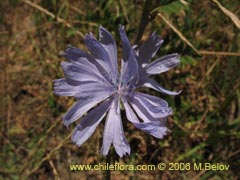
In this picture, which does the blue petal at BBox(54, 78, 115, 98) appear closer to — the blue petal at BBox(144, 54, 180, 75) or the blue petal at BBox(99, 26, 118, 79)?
the blue petal at BBox(99, 26, 118, 79)

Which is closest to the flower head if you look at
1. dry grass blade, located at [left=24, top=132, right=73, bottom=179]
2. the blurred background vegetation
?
the blurred background vegetation

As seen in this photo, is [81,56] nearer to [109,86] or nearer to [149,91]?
[109,86]

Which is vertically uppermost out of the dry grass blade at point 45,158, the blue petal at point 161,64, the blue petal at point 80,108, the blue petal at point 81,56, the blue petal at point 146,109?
the blue petal at point 81,56

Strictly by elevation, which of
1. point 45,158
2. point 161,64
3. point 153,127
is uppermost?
point 161,64

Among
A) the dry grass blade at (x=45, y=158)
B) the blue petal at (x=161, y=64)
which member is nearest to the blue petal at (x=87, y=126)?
the blue petal at (x=161, y=64)

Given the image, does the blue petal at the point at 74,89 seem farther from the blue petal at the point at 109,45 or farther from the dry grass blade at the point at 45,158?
the dry grass blade at the point at 45,158

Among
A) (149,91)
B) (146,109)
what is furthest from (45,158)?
(146,109)
